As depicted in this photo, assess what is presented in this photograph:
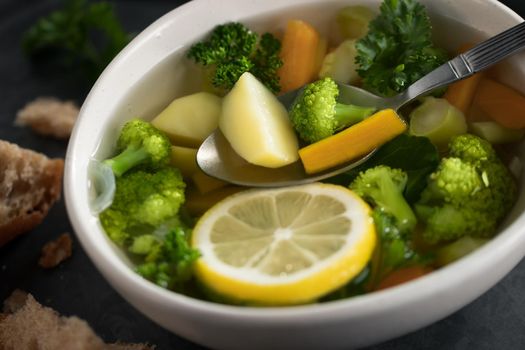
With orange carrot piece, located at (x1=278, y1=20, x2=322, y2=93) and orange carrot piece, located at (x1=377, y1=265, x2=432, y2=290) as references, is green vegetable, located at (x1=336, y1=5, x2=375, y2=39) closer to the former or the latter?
orange carrot piece, located at (x1=278, y1=20, x2=322, y2=93)

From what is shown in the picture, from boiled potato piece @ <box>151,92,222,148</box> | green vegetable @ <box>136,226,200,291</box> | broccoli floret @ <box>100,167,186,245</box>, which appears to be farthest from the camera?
boiled potato piece @ <box>151,92,222,148</box>

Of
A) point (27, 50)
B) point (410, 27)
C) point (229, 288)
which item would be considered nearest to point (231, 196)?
point (229, 288)

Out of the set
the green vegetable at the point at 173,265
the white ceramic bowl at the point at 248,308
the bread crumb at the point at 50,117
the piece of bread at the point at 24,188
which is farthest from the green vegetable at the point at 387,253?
the bread crumb at the point at 50,117

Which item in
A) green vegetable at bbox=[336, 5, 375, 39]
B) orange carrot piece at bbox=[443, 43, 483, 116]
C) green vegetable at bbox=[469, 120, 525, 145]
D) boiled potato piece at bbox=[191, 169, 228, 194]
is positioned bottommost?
boiled potato piece at bbox=[191, 169, 228, 194]

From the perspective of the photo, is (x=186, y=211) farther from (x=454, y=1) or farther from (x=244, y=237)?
(x=454, y=1)

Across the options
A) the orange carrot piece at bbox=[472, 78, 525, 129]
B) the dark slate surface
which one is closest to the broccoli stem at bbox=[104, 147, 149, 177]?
the dark slate surface

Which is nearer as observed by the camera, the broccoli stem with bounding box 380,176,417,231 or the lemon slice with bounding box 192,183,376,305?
the lemon slice with bounding box 192,183,376,305

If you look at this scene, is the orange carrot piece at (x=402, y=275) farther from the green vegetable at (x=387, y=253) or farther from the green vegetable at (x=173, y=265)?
the green vegetable at (x=173, y=265)
